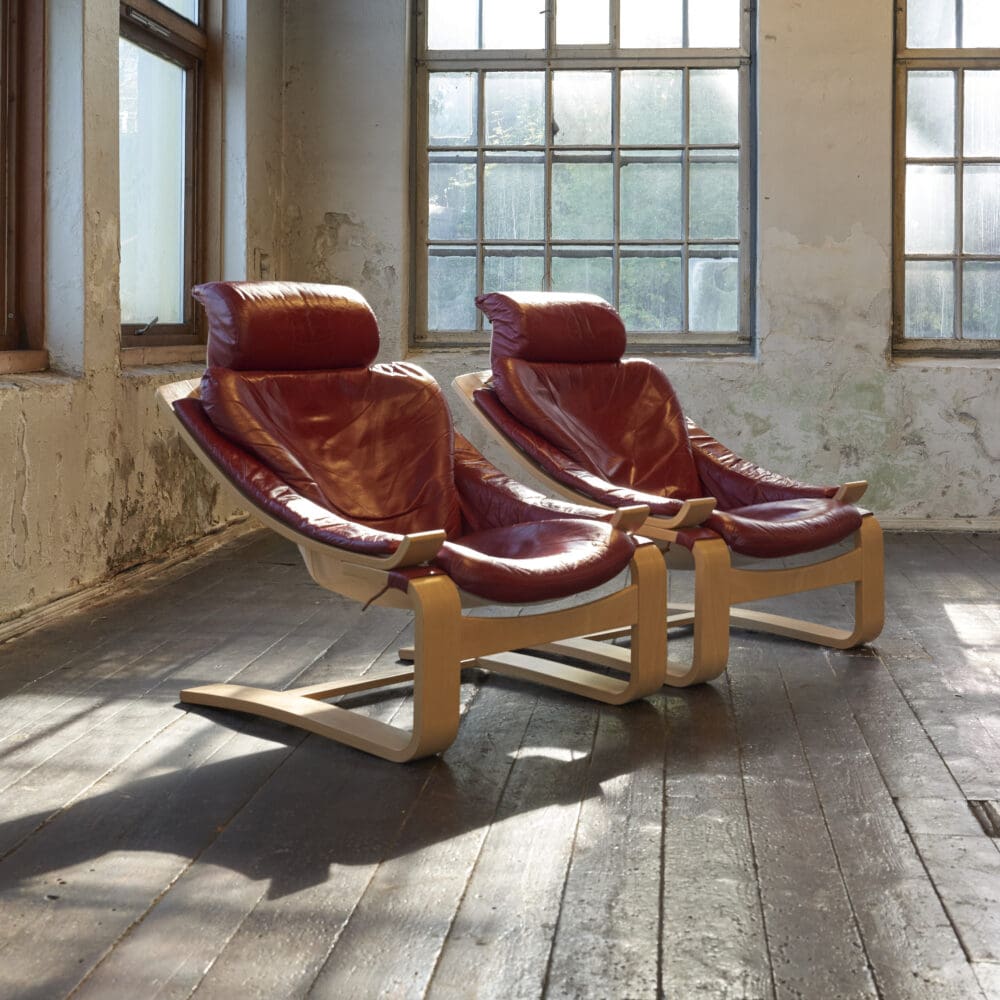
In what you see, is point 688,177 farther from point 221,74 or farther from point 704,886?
point 704,886

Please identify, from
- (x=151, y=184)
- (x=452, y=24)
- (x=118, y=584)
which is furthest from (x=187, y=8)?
(x=118, y=584)

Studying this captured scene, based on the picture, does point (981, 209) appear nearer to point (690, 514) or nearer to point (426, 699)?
point (690, 514)

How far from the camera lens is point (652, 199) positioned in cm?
609

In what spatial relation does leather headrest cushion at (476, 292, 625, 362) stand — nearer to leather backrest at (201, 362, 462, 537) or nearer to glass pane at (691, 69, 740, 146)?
leather backrest at (201, 362, 462, 537)

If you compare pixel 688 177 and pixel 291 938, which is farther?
pixel 688 177

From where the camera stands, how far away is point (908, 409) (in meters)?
5.89

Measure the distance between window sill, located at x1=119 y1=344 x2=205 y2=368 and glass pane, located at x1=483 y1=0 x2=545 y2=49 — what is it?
1.97m

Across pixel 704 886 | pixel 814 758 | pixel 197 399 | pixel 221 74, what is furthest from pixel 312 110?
pixel 704 886

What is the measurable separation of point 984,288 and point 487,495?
358cm

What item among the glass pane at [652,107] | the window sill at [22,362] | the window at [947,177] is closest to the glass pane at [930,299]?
the window at [947,177]

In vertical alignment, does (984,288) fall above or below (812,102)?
below

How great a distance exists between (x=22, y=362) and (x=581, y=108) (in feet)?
9.90

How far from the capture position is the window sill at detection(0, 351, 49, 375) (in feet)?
13.1

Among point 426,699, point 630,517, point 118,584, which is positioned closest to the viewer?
point 426,699
